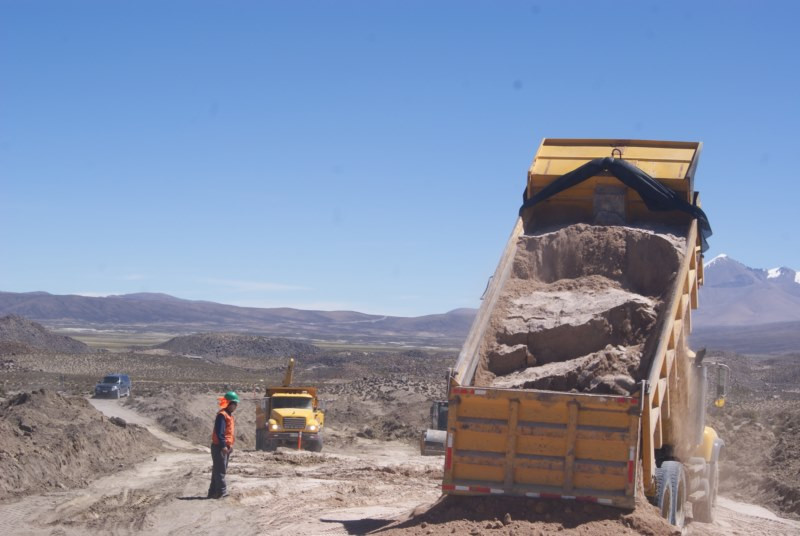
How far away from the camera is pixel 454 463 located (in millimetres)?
12258

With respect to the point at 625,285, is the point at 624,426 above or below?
below

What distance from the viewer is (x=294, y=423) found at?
27641 millimetres

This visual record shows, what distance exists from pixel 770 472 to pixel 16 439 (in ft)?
52.2

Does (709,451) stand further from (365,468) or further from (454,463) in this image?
(365,468)

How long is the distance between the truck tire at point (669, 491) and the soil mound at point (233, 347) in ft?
339

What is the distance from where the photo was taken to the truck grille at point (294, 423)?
27609 mm

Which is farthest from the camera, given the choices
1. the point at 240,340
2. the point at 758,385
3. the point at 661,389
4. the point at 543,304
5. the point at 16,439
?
the point at 240,340

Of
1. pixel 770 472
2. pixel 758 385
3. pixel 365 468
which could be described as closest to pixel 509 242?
pixel 365 468

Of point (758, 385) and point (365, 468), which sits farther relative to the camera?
point (758, 385)

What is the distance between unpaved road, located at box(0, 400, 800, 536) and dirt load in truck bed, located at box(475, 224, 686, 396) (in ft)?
9.79

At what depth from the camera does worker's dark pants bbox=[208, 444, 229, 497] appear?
16312 mm

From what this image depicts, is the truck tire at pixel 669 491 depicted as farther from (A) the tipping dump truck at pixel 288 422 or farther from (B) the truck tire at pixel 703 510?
(A) the tipping dump truck at pixel 288 422

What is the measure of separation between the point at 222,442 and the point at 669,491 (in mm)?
6967

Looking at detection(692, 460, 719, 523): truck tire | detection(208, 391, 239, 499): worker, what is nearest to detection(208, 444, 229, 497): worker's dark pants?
detection(208, 391, 239, 499): worker
